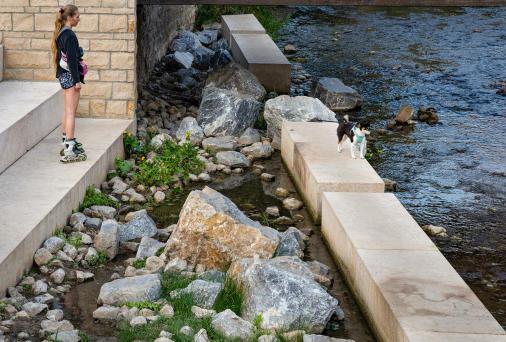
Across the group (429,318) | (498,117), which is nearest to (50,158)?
(429,318)

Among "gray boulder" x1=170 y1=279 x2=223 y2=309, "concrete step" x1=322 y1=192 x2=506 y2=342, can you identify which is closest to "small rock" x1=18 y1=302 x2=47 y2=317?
"gray boulder" x1=170 y1=279 x2=223 y2=309

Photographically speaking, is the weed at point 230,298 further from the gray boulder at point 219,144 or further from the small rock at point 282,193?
the gray boulder at point 219,144

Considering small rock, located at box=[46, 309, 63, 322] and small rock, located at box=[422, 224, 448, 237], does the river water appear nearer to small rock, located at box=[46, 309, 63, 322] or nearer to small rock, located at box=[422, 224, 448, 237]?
Result: small rock, located at box=[422, 224, 448, 237]

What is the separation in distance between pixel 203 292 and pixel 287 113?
16.7 ft

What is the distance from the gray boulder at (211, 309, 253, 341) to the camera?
6621 millimetres

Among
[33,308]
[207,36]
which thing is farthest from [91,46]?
[207,36]

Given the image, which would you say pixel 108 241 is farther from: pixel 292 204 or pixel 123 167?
pixel 292 204

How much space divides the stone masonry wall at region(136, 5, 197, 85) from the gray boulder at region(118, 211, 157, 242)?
538 centimetres

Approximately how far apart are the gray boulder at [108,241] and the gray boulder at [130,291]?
2.82 feet

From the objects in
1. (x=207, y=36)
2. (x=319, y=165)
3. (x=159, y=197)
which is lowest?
(x=207, y=36)

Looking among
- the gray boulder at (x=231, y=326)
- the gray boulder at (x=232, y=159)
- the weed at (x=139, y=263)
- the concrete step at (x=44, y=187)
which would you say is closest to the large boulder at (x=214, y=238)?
the weed at (x=139, y=263)

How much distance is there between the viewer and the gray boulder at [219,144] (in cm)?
1158

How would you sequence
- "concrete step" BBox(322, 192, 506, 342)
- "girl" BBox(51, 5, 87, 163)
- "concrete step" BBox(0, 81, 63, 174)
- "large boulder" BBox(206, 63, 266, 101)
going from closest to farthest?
"concrete step" BBox(322, 192, 506, 342) < "girl" BBox(51, 5, 87, 163) < "concrete step" BBox(0, 81, 63, 174) < "large boulder" BBox(206, 63, 266, 101)

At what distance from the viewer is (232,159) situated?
1109 cm
